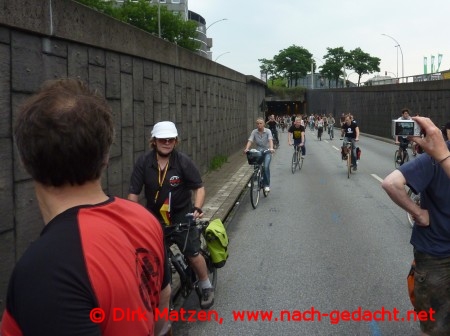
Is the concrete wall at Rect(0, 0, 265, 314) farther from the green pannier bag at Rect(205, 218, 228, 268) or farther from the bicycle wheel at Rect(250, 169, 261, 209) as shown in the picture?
the bicycle wheel at Rect(250, 169, 261, 209)

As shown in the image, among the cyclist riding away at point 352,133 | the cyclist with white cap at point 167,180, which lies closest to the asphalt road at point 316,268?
the cyclist with white cap at point 167,180

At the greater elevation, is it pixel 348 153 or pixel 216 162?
pixel 348 153

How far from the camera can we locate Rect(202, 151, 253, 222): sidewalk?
10.4 m

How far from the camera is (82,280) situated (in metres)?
1.32

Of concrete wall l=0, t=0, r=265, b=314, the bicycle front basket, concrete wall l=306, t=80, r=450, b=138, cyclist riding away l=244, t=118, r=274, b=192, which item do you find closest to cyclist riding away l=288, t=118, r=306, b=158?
concrete wall l=0, t=0, r=265, b=314

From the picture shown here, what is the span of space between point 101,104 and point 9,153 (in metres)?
3.00

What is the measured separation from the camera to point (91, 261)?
1347 mm

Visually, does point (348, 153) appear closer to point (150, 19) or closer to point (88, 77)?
point (88, 77)

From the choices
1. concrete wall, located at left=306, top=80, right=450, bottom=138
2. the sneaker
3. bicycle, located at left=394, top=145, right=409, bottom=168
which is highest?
concrete wall, located at left=306, top=80, right=450, bottom=138

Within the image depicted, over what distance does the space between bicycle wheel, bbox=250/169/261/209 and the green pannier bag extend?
5.58 m

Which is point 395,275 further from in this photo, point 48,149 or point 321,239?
point 48,149

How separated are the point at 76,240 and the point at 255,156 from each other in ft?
34.8

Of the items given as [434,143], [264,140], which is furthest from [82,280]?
[264,140]

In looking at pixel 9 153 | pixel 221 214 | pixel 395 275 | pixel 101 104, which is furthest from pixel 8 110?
pixel 221 214
